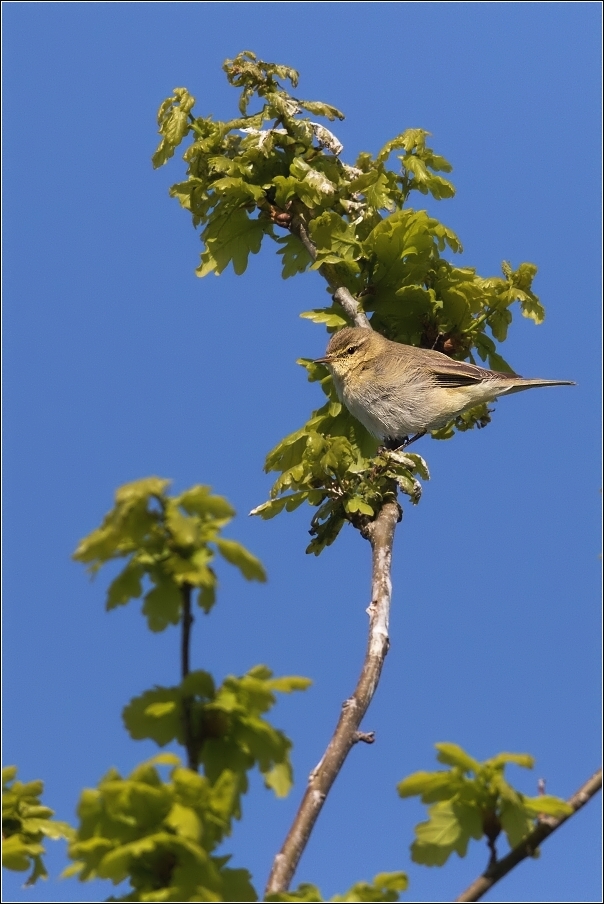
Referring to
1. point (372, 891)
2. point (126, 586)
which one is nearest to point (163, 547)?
point (126, 586)

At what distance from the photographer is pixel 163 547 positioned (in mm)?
2953

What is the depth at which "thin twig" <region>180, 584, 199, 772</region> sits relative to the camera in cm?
292

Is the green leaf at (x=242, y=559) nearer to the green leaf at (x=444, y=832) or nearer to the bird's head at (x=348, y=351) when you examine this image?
the green leaf at (x=444, y=832)

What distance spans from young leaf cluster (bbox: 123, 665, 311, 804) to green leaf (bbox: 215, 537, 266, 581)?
0.35 meters

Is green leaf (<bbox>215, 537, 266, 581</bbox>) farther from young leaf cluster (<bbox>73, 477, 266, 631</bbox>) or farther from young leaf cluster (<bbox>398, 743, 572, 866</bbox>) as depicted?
young leaf cluster (<bbox>398, 743, 572, 866</bbox>)

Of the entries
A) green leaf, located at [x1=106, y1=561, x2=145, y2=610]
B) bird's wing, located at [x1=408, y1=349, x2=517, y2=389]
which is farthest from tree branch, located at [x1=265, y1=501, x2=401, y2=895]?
bird's wing, located at [x1=408, y1=349, x2=517, y2=389]

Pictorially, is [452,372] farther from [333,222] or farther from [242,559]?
[242,559]

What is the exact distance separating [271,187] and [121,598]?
550cm

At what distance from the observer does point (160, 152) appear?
312 inches

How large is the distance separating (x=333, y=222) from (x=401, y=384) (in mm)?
1890

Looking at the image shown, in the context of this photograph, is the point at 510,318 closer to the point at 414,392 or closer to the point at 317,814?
the point at 414,392

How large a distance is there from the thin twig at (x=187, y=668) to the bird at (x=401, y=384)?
17.1 ft

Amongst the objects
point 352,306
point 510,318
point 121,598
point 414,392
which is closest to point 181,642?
point 121,598

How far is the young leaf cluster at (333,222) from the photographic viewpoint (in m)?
7.50
